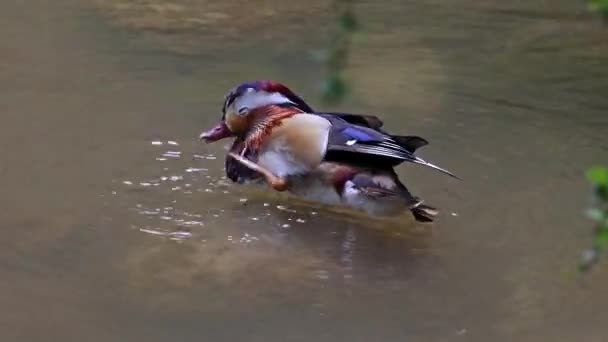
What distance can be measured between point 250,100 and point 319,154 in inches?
A: 18.0

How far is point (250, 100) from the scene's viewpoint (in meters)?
4.57

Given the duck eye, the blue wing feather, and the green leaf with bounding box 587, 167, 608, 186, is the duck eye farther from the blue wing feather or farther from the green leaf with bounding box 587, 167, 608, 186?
the green leaf with bounding box 587, 167, 608, 186

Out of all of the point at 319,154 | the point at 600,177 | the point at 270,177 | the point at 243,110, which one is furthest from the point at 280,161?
the point at 600,177

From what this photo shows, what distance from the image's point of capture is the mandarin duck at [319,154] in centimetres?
424

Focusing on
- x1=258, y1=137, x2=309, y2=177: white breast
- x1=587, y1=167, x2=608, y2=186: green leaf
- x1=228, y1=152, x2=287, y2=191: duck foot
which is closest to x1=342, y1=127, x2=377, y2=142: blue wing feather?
x1=258, y1=137, x2=309, y2=177: white breast

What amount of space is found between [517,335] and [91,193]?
1.92 meters

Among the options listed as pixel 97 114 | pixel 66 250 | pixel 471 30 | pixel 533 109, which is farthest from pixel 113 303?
pixel 471 30

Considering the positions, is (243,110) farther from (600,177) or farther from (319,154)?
(600,177)

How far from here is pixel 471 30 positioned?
7.11 meters

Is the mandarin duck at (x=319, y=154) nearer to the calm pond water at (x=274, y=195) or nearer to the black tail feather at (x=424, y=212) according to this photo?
the black tail feather at (x=424, y=212)

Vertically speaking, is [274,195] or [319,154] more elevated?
[319,154]

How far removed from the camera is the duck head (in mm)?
4559

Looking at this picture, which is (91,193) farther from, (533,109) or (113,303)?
(533,109)

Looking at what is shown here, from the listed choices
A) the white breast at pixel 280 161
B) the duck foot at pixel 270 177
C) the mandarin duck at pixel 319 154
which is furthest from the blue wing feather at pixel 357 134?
the duck foot at pixel 270 177
